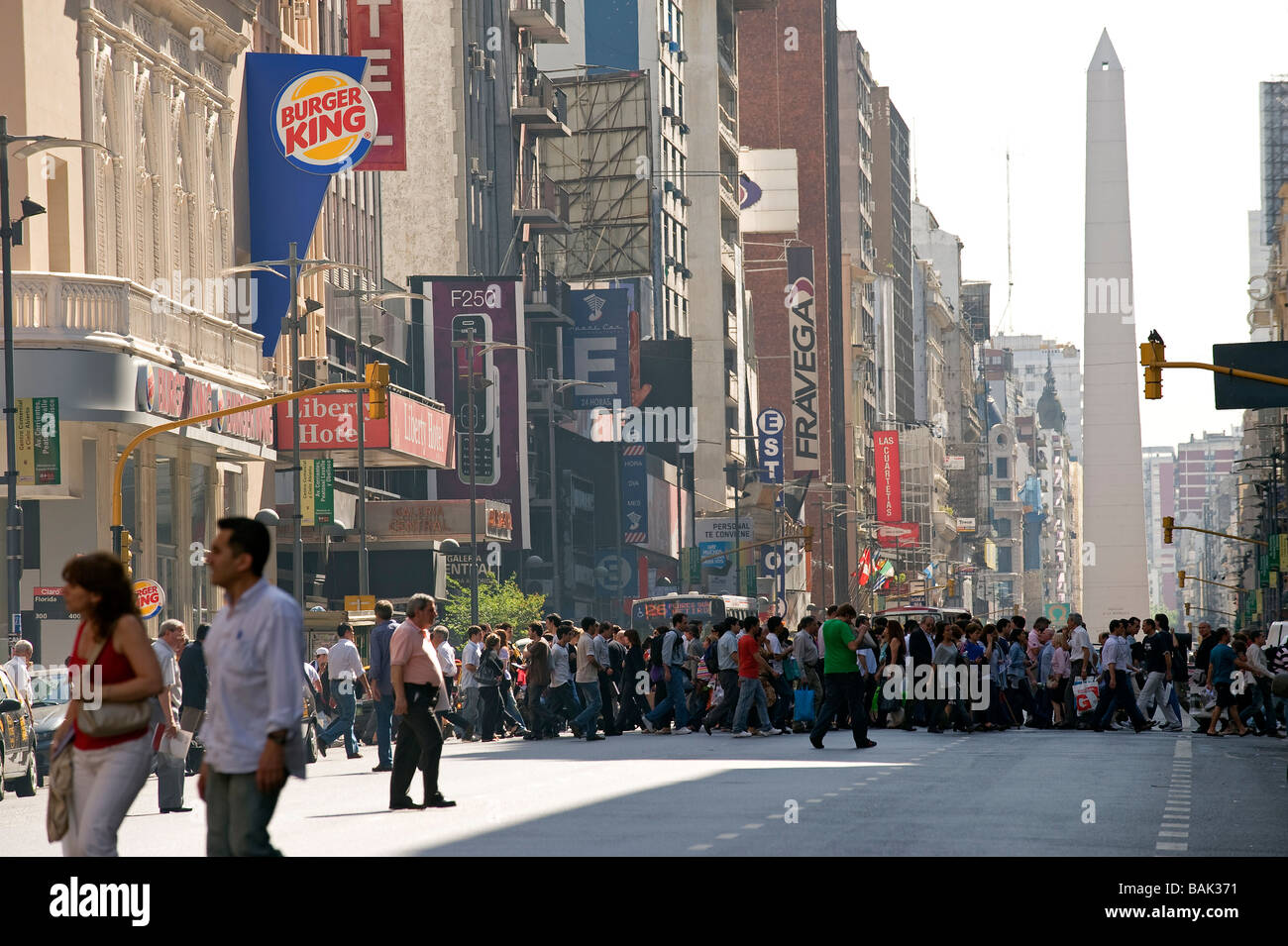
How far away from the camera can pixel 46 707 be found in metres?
23.8

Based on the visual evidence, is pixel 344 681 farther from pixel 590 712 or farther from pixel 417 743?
pixel 417 743

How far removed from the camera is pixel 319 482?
49.4 metres

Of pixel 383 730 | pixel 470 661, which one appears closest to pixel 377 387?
pixel 470 661

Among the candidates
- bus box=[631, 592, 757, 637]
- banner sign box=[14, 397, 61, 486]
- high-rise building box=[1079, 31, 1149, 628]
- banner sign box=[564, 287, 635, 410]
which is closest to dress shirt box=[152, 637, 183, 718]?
banner sign box=[14, 397, 61, 486]

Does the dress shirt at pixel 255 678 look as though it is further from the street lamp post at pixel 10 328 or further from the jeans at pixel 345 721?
the street lamp post at pixel 10 328

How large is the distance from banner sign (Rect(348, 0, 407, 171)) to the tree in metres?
12.3

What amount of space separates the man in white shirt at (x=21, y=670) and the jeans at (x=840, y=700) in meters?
9.33

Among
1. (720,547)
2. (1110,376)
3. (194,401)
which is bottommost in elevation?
(720,547)

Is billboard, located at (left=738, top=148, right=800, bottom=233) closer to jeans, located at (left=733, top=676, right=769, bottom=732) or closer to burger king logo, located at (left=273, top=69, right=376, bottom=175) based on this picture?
burger king logo, located at (left=273, top=69, right=376, bottom=175)

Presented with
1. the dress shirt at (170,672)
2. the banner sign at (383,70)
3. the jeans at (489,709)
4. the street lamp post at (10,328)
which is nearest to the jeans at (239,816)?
the dress shirt at (170,672)

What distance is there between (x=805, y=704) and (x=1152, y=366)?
8459 mm

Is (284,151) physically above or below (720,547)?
above

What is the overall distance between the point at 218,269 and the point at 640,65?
202 feet
